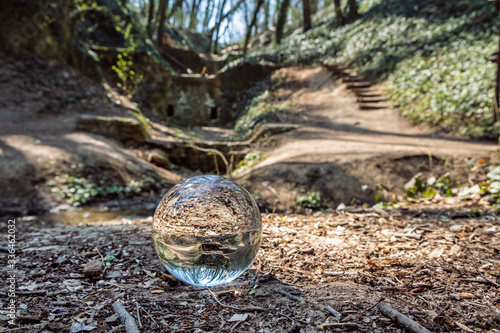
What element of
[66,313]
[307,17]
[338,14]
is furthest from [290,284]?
[307,17]

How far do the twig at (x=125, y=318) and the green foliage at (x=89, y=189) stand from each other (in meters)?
5.23

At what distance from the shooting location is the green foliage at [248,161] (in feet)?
26.5

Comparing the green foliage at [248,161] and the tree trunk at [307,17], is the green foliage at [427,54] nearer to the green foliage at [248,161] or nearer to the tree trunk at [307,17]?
the tree trunk at [307,17]

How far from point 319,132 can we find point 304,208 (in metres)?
4.84

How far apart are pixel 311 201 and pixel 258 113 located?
825 cm

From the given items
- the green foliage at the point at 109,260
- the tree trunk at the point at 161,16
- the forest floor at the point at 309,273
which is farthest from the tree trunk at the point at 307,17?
the green foliage at the point at 109,260

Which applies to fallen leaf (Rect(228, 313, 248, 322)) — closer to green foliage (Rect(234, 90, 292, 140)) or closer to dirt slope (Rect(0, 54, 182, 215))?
dirt slope (Rect(0, 54, 182, 215))

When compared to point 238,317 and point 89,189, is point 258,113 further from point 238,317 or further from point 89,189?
point 238,317

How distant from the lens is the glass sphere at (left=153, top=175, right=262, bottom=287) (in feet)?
6.23

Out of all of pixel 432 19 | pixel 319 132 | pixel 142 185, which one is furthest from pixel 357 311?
pixel 432 19

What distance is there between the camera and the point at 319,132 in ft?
30.5

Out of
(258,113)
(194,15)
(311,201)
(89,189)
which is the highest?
(194,15)

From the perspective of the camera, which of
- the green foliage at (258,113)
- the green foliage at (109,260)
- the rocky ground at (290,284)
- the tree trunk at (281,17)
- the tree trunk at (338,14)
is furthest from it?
the tree trunk at (281,17)

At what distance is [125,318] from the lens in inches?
67.4
